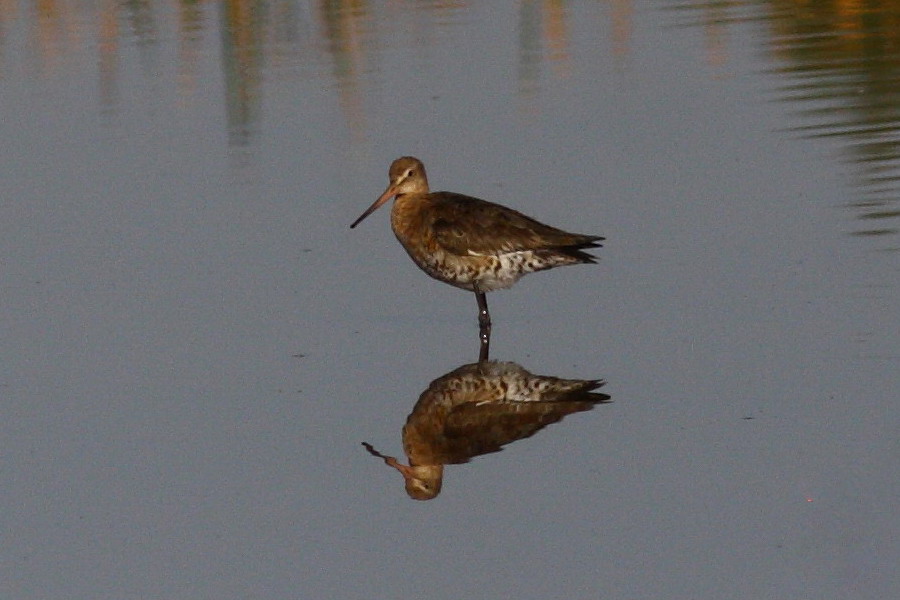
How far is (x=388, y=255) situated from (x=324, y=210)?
1.04 metres

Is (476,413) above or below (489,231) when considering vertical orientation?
below

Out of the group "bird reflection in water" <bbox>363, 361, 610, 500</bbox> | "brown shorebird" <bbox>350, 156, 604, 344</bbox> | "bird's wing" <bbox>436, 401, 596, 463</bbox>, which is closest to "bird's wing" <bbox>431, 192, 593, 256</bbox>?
"brown shorebird" <bbox>350, 156, 604, 344</bbox>

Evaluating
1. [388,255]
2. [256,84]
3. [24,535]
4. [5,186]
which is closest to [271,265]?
[388,255]

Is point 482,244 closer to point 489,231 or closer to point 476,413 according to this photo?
point 489,231

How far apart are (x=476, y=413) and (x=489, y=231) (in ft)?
6.88

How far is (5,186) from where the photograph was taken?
1520 cm

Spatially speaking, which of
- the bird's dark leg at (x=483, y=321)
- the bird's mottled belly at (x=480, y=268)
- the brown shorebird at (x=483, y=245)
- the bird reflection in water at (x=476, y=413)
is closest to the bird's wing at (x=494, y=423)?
the bird reflection in water at (x=476, y=413)

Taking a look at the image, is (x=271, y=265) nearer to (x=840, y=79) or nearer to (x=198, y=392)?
(x=198, y=392)

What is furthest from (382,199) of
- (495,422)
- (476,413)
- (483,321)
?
(495,422)

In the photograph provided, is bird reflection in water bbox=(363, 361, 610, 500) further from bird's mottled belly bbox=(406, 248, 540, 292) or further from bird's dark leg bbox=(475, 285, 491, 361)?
bird's mottled belly bbox=(406, 248, 540, 292)

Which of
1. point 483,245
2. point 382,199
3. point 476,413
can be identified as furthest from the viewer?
point 382,199

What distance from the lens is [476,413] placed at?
9.84 meters

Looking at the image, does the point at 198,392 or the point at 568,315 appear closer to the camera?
the point at 198,392

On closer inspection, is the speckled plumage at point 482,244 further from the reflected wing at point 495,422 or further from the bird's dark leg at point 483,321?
the reflected wing at point 495,422
